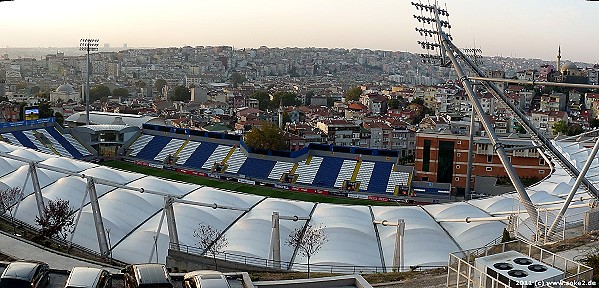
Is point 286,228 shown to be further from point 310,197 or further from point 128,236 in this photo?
point 310,197

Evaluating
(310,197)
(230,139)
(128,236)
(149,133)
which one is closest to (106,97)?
(149,133)

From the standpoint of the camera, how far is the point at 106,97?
90.0 m

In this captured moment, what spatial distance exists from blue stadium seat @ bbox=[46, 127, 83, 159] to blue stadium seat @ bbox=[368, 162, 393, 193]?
61.8 ft

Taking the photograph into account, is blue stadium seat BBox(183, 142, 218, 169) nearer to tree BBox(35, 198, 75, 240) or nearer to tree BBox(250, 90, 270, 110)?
tree BBox(35, 198, 75, 240)

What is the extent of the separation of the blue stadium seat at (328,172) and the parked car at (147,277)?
24732mm

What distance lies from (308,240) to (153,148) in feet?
87.8

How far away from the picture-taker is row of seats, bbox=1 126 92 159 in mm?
36031

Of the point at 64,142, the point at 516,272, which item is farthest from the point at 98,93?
the point at 516,272

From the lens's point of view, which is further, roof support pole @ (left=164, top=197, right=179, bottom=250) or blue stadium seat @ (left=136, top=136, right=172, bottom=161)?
blue stadium seat @ (left=136, top=136, right=172, bottom=161)

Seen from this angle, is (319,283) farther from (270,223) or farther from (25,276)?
(270,223)

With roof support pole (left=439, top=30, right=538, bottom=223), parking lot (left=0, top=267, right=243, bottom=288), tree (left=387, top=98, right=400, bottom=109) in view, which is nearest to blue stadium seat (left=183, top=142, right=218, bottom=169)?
roof support pole (left=439, top=30, right=538, bottom=223)

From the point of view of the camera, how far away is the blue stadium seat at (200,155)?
120 feet

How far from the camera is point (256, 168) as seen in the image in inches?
1383

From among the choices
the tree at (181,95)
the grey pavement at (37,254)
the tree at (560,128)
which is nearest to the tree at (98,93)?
the tree at (181,95)
